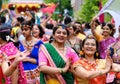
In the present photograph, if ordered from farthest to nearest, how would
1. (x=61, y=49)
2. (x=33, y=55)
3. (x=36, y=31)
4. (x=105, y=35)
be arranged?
(x=105, y=35) < (x=36, y=31) < (x=33, y=55) < (x=61, y=49)

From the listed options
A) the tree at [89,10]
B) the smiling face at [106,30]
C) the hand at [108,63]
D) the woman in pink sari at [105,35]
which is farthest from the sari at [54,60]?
the tree at [89,10]

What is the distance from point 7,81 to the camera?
263 inches

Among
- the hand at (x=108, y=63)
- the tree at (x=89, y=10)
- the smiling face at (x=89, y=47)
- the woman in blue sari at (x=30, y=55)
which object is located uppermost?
the smiling face at (x=89, y=47)

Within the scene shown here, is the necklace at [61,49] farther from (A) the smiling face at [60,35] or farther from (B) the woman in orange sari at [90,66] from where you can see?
(B) the woman in orange sari at [90,66]

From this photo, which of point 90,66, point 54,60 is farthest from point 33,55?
point 90,66

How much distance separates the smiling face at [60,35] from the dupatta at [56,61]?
0.51 ft

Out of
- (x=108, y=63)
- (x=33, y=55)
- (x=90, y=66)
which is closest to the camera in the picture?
(x=108, y=63)

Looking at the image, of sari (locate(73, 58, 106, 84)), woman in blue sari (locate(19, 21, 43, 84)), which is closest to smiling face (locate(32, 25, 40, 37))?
woman in blue sari (locate(19, 21, 43, 84))

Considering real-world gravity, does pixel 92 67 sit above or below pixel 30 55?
above

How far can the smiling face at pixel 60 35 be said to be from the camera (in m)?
6.46

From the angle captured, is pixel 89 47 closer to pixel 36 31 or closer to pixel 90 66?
pixel 90 66

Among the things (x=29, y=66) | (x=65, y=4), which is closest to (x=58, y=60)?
(x=29, y=66)

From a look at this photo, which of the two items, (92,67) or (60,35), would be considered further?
(60,35)

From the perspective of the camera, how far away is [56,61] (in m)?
6.26
